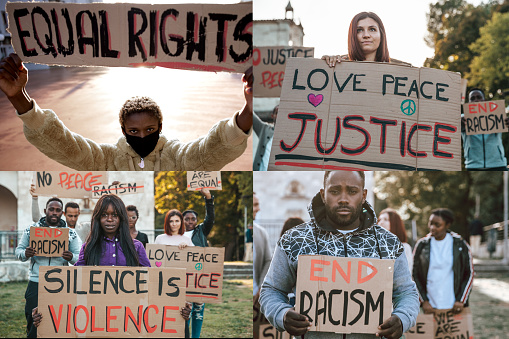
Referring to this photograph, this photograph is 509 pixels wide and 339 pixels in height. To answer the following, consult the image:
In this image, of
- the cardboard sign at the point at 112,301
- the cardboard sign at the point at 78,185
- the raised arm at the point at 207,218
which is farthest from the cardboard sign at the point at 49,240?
the raised arm at the point at 207,218

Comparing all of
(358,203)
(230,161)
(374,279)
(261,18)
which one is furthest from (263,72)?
(374,279)

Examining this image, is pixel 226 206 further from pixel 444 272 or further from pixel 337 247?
pixel 444 272

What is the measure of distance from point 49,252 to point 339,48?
2.57 m

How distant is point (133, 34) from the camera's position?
168 inches

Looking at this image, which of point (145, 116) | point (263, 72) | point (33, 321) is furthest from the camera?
point (263, 72)

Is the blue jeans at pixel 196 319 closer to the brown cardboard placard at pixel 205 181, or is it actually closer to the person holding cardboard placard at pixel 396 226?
the brown cardboard placard at pixel 205 181

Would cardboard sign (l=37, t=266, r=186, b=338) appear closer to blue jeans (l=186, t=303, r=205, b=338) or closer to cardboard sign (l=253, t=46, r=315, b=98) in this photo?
blue jeans (l=186, t=303, r=205, b=338)

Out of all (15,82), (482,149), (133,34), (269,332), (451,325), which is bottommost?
(269,332)

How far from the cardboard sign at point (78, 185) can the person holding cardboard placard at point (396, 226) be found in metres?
1.76

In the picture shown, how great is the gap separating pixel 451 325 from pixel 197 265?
191cm

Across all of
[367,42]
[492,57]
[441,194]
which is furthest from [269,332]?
[492,57]

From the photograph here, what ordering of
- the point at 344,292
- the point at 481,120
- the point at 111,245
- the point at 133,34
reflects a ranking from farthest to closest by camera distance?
the point at 481,120
the point at 111,245
the point at 133,34
the point at 344,292

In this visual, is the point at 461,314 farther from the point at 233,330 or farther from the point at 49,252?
the point at 49,252

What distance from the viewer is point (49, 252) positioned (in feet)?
14.6
